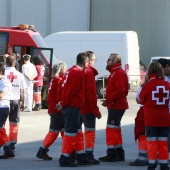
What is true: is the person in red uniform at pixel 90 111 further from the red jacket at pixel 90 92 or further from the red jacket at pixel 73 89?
the red jacket at pixel 73 89

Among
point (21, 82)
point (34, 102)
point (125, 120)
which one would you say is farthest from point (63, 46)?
point (21, 82)

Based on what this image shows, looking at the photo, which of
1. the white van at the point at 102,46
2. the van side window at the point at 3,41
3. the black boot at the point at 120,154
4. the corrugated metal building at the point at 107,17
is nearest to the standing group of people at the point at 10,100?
the black boot at the point at 120,154

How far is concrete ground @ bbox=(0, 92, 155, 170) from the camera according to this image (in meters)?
12.5

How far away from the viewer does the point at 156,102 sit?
11297mm

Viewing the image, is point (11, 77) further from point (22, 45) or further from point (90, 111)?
point (22, 45)

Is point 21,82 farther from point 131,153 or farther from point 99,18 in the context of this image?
point 99,18

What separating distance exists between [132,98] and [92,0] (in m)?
16.6

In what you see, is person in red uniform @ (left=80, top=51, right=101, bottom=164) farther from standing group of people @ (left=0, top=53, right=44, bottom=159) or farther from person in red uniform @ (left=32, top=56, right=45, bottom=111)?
person in red uniform @ (left=32, top=56, right=45, bottom=111)

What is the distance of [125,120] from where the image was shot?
21.6 metres

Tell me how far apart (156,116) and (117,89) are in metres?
1.80

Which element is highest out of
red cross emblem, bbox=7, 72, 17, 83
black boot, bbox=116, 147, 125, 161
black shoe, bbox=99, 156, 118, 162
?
red cross emblem, bbox=7, 72, 17, 83

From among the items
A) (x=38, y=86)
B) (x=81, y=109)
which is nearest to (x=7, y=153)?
(x=81, y=109)

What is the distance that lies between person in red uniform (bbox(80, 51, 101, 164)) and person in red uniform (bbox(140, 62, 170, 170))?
1356mm

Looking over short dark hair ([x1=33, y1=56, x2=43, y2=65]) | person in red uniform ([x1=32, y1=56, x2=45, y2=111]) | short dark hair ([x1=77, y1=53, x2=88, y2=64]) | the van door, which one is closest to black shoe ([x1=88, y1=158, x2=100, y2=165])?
short dark hair ([x1=77, y1=53, x2=88, y2=64])
